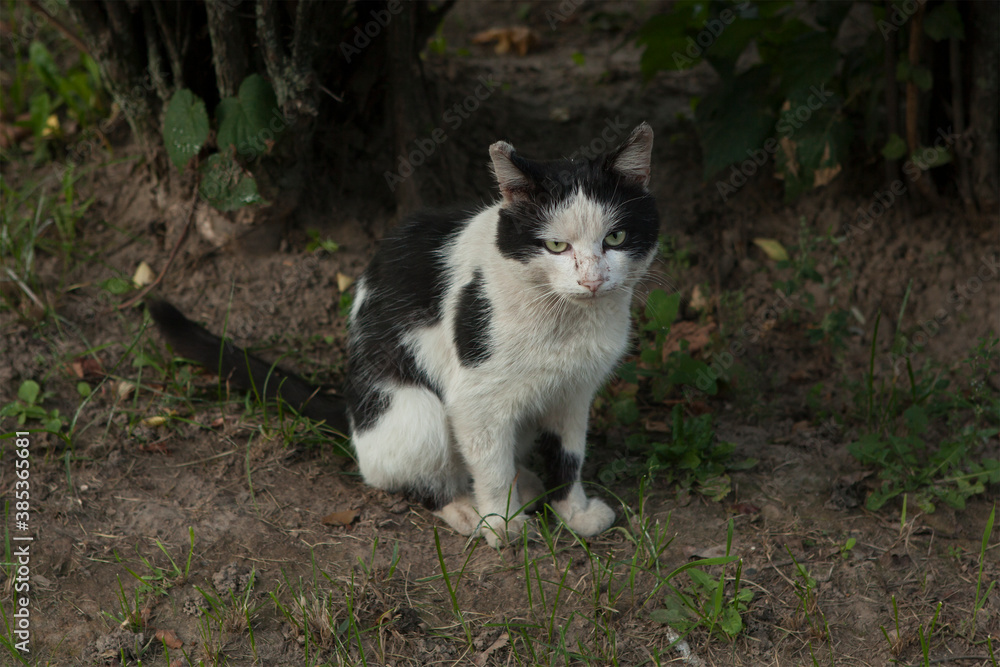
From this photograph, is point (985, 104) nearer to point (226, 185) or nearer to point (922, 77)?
point (922, 77)

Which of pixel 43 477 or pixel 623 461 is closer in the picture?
pixel 43 477

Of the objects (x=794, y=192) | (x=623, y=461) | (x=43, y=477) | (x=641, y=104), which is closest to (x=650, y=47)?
(x=641, y=104)

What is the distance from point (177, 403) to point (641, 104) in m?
2.73

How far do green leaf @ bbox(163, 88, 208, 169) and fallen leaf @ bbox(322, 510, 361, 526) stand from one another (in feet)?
A: 4.75

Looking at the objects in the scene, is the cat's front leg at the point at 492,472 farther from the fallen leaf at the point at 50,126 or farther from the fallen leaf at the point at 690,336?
the fallen leaf at the point at 50,126

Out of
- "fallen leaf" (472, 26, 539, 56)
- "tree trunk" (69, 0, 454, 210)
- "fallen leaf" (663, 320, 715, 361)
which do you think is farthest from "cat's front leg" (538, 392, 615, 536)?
"fallen leaf" (472, 26, 539, 56)

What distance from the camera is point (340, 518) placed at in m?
2.88

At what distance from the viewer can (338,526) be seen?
113 inches

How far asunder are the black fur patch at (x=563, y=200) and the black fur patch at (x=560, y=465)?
763mm

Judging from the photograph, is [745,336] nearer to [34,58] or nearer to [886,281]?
[886,281]

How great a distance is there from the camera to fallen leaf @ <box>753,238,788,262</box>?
389 cm

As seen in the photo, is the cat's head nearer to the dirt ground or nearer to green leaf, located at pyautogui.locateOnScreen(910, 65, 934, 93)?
the dirt ground

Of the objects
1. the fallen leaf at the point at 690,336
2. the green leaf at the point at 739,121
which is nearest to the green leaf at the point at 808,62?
the green leaf at the point at 739,121

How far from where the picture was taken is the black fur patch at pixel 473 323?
2549mm
